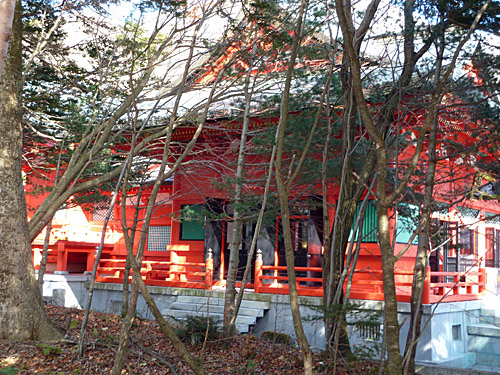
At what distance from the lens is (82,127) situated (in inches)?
373

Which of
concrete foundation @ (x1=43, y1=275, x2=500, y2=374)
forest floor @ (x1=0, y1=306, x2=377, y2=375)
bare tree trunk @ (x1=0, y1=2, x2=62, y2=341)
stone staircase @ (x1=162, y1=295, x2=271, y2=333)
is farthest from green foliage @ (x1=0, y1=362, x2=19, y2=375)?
stone staircase @ (x1=162, y1=295, x2=271, y2=333)

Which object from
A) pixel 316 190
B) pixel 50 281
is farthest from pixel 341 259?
pixel 50 281

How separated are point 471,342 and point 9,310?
31.8ft

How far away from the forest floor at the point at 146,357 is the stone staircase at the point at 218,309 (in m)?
2.45

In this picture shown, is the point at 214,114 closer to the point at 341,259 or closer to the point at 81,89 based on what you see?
the point at 81,89

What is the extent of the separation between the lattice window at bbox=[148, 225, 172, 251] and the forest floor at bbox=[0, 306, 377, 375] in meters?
9.12

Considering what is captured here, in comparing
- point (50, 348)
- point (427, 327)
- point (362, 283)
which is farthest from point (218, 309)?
point (50, 348)

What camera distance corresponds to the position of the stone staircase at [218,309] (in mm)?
10875

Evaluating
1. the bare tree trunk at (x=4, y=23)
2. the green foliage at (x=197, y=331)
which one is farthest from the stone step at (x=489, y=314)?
the bare tree trunk at (x=4, y=23)

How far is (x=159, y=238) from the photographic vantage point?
17469 mm

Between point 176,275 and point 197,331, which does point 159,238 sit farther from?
point 197,331

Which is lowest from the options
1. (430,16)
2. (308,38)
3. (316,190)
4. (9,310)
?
(9,310)

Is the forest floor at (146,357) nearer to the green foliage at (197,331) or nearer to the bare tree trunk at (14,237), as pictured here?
the green foliage at (197,331)

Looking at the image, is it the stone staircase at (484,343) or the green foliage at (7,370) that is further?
the stone staircase at (484,343)
